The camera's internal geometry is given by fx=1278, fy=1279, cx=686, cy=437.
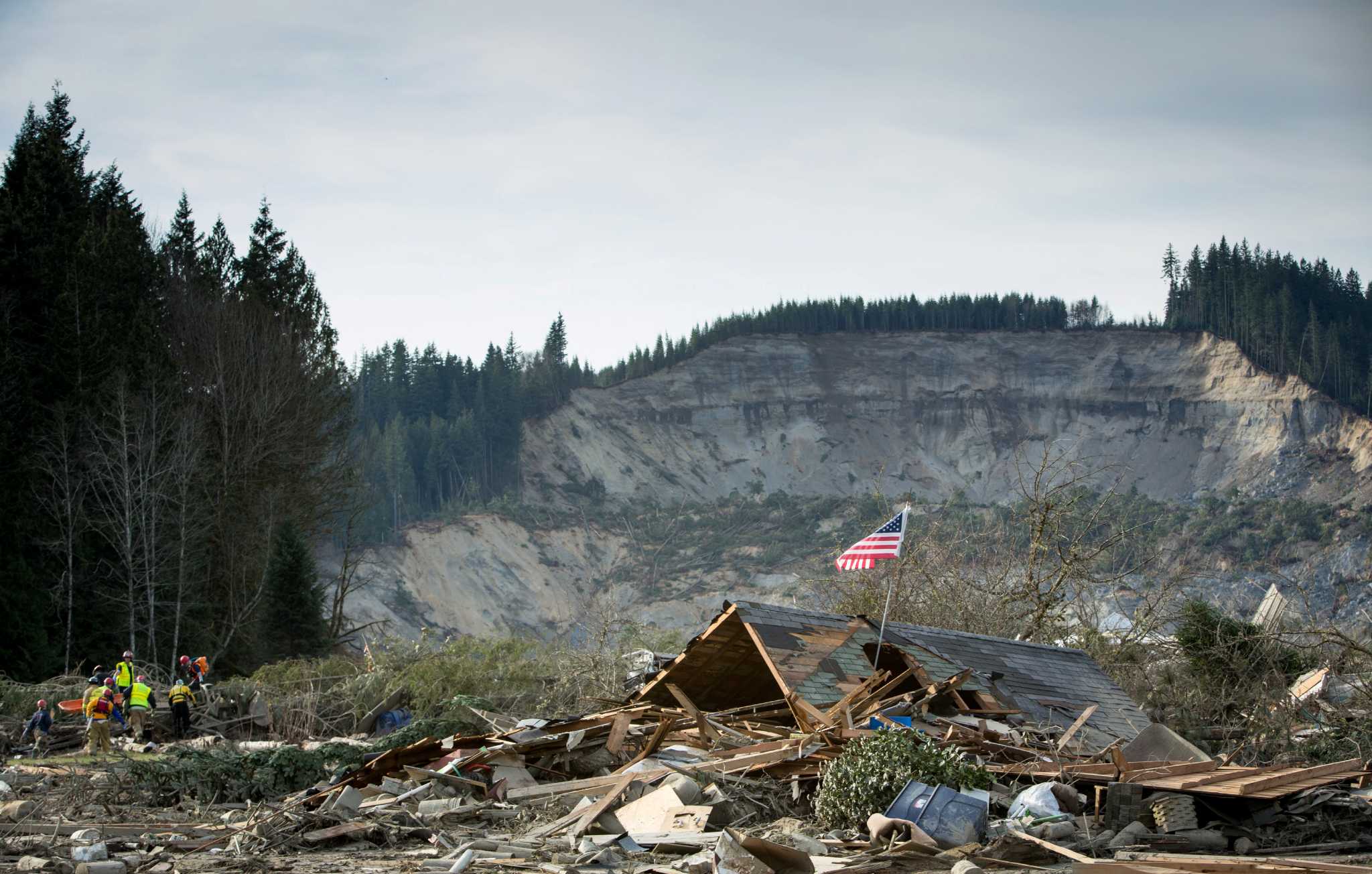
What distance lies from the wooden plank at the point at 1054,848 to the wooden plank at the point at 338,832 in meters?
5.36

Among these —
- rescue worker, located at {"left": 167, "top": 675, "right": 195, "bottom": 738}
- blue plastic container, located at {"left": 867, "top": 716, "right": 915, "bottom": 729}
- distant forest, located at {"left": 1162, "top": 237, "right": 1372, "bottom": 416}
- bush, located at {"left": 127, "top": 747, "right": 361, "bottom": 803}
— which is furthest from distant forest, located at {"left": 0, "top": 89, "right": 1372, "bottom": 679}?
distant forest, located at {"left": 1162, "top": 237, "right": 1372, "bottom": 416}

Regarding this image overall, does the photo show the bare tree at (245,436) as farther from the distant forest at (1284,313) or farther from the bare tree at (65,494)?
the distant forest at (1284,313)

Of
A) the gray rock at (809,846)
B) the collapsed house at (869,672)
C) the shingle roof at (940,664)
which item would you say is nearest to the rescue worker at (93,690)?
the collapsed house at (869,672)

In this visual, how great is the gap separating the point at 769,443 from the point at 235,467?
57877 millimetres

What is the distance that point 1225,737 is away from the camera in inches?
695

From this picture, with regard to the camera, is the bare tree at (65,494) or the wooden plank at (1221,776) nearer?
the wooden plank at (1221,776)

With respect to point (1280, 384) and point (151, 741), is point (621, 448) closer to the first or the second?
point (1280, 384)

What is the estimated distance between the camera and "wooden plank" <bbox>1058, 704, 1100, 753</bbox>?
12.6 m

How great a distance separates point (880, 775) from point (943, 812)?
2.00ft

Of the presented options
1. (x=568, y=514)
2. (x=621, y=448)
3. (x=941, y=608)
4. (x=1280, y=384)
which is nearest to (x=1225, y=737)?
(x=941, y=608)

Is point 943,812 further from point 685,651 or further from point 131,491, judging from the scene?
point 131,491

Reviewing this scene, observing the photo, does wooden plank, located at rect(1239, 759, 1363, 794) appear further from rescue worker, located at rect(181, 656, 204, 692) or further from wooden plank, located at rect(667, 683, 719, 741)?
rescue worker, located at rect(181, 656, 204, 692)

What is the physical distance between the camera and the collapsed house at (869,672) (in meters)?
14.2

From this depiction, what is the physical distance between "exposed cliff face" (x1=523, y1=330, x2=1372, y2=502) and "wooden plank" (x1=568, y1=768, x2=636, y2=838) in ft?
229
